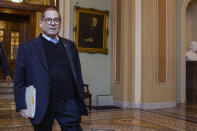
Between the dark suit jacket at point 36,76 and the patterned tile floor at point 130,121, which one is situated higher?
the dark suit jacket at point 36,76

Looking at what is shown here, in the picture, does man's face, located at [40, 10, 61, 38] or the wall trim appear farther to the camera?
the wall trim

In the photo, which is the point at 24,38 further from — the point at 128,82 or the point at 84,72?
the point at 128,82

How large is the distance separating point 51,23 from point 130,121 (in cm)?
336

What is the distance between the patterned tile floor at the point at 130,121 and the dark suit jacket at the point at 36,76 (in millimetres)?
2353

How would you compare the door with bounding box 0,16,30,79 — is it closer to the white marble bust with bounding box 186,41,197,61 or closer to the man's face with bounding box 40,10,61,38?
the white marble bust with bounding box 186,41,197,61

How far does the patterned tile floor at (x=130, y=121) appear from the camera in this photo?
14.2 ft

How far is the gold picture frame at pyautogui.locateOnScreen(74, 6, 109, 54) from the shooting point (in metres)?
6.68

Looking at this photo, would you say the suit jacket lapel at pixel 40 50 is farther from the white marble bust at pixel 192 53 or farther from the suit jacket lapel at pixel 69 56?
the white marble bust at pixel 192 53

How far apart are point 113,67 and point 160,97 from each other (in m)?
1.47

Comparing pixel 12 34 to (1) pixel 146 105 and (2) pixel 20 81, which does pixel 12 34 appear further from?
(2) pixel 20 81

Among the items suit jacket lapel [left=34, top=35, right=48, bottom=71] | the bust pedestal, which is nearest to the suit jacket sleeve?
suit jacket lapel [left=34, top=35, right=48, bottom=71]

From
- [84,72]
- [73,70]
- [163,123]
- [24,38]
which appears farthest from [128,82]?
[24,38]

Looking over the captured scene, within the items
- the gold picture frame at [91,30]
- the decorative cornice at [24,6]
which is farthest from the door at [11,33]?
the gold picture frame at [91,30]

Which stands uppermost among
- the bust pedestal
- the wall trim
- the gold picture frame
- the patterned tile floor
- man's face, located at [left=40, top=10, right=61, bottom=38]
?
the gold picture frame
